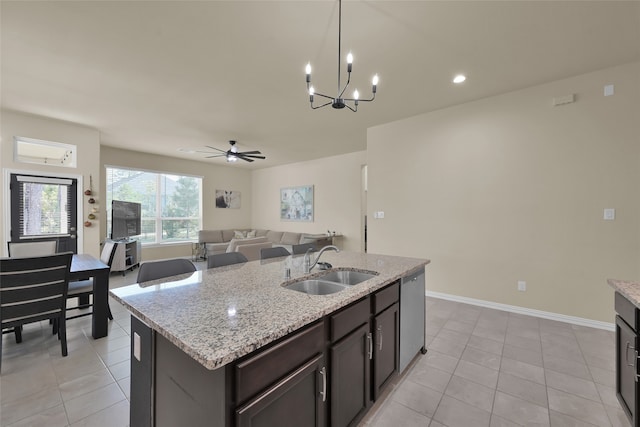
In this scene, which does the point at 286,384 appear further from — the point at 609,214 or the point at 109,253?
→ the point at 609,214

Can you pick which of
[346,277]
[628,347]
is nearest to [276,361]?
[346,277]

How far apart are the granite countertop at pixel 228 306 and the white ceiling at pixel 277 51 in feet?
6.53

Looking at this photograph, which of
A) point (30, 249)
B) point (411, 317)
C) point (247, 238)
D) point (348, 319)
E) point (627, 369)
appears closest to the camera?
point (348, 319)

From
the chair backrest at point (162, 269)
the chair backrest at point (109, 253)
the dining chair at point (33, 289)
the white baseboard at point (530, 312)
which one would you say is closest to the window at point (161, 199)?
the chair backrest at point (109, 253)

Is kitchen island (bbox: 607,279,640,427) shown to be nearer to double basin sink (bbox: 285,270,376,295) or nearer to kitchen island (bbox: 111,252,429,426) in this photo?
kitchen island (bbox: 111,252,429,426)

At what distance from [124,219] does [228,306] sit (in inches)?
226

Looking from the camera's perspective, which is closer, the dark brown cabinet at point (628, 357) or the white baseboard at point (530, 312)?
the dark brown cabinet at point (628, 357)

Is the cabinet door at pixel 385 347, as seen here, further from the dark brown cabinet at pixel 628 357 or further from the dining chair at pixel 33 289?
the dining chair at pixel 33 289

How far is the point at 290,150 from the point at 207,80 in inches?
130

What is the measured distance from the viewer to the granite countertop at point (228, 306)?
0.91 metres

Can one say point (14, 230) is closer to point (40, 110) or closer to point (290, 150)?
point (40, 110)

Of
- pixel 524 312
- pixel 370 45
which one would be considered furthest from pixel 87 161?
pixel 524 312

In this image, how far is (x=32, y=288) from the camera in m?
2.19

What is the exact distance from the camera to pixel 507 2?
1919 mm
